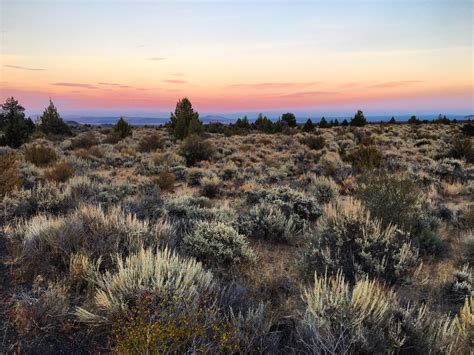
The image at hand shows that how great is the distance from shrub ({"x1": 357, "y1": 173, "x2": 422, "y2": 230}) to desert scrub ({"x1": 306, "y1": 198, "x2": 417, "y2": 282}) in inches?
33.3

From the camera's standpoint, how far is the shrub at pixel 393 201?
6.21m

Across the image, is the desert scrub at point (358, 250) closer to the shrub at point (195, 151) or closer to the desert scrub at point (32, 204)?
the desert scrub at point (32, 204)

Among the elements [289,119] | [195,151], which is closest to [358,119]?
[289,119]

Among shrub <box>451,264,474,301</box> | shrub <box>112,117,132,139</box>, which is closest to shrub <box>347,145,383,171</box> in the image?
shrub <box>451,264,474,301</box>

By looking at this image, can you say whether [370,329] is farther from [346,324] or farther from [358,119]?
[358,119]

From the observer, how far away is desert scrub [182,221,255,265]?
5.35 metres

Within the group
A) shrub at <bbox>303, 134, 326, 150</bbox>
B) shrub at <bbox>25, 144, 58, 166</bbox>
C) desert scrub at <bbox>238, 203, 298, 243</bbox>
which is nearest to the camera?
desert scrub at <bbox>238, 203, 298, 243</bbox>

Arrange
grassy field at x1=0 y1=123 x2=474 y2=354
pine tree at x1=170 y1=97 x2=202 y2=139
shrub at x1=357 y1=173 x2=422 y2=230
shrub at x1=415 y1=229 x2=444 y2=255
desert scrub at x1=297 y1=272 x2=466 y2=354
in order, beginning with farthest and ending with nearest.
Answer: pine tree at x1=170 y1=97 x2=202 y2=139 → shrub at x1=357 y1=173 x2=422 y2=230 → shrub at x1=415 y1=229 x2=444 y2=255 → grassy field at x1=0 y1=123 x2=474 y2=354 → desert scrub at x1=297 y1=272 x2=466 y2=354

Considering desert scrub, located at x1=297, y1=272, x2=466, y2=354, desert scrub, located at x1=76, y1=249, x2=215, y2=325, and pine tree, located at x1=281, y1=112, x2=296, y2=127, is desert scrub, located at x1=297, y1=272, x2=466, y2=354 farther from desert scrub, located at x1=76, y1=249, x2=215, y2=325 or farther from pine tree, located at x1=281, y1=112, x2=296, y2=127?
pine tree, located at x1=281, y1=112, x2=296, y2=127

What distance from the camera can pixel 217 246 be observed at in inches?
213

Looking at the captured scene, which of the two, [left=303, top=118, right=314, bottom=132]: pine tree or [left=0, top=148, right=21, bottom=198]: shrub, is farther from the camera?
[left=303, top=118, right=314, bottom=132]: pine tree

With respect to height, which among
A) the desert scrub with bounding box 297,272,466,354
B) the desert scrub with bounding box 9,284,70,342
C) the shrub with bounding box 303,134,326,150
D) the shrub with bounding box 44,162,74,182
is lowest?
the desert scrub with bounding box 9,284,70,342

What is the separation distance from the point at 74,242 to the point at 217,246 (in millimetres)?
1954

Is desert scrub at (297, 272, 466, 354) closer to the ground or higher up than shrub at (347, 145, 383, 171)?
closer to the ground
